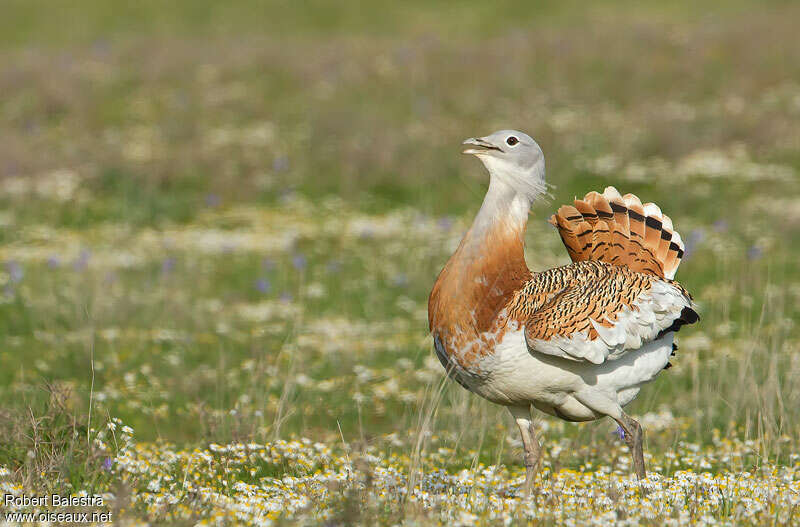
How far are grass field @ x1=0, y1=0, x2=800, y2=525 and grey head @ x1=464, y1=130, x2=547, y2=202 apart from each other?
1.23m

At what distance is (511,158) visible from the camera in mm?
5449

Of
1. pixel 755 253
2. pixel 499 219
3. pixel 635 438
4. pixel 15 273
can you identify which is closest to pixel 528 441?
pixel 635 438

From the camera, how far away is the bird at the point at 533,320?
5.14 meters

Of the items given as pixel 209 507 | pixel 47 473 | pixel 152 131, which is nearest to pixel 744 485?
pixel 209 507

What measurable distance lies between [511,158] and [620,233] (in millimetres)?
1034

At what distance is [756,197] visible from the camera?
45.4ft

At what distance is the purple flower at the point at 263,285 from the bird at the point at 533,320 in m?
5.27

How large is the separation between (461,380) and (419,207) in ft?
28.9

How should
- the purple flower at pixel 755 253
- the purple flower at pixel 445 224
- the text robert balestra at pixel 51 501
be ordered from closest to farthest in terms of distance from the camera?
1. the text robert balestra at pixel 51 501
2. the purple flower at pixel 755 253
3. the purple flower at pixel 445 224

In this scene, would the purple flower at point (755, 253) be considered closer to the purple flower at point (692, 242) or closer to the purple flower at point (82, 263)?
the purple flower at point (692, 242)

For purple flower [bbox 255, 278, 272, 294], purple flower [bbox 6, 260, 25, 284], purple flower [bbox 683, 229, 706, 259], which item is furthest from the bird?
purple flower [bbox 6, 260, 25, 284]

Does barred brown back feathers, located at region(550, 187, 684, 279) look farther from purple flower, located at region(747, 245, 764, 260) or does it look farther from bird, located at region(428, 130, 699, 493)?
purple flower, located at region(747, 245, 764, 260)

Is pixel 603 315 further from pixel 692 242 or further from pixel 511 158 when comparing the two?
pixel 692 242

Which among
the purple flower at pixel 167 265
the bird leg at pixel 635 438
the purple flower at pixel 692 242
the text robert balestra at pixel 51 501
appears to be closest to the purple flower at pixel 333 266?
the purple flower at pixel 167 265
